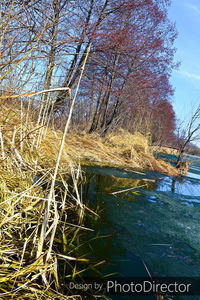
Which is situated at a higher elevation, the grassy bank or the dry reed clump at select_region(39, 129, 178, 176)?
the dry reed clump at select_region(39, 129, 178, 176)

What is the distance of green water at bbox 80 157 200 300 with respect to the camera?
115cm

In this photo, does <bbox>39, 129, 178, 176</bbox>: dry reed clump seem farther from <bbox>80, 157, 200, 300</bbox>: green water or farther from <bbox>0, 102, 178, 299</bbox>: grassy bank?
<bbox>0, 102, 178, 299</bbox>: grassy bank

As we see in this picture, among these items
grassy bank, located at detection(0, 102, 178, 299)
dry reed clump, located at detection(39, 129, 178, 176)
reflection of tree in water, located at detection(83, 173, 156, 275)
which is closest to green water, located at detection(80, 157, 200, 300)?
reflection of tree in water, located at detection(83, 173, 156, 275)

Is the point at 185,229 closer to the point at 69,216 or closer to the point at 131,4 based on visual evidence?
the point at 69,216

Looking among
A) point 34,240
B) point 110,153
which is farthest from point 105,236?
point 110,153

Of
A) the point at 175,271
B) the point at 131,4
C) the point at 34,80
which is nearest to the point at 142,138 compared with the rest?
the point at 131,4

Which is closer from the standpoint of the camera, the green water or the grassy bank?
the grassy bank

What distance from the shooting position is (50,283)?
0.85 metres

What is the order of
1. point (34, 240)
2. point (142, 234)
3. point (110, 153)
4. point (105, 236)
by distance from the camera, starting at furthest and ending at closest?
point (110, 153), point (142, 234), point (105, 236), point (34, 240)

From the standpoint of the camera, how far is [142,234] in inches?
60.7

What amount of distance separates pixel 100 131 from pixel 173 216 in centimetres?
537

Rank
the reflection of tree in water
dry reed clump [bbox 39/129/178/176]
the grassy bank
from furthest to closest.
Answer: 1. dry reed clump [bbox 39/129/178/176]
2. the reflection of tree in water
3. the grassy bank

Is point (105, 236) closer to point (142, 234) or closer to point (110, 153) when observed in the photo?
point (142, 234)

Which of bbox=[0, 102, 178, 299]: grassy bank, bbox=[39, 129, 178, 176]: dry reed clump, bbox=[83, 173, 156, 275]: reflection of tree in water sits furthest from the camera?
bbox=[39, 129, 178, 176]: dry reed clump
